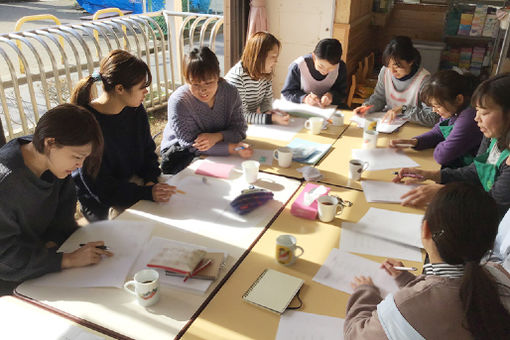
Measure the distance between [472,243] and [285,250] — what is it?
1.95ft

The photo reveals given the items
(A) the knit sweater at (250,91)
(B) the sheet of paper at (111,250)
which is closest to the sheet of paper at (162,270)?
(B) the sheet of paper at (111,250)

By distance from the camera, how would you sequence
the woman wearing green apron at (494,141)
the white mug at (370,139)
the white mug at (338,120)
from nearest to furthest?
the woman wearing green apron at (494,141), the white mug at (370,139), the white mug at (338,120)

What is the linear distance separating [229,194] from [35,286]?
85 cm

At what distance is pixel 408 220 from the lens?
69.6 inches

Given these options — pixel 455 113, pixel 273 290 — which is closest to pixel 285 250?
pixel 273 290

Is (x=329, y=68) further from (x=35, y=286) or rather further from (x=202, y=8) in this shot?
(x=202, y=8)

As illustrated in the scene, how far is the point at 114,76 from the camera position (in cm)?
198

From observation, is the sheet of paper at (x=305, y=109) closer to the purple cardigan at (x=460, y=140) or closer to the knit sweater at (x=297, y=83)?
the knit sweater at (x=297, y=83)

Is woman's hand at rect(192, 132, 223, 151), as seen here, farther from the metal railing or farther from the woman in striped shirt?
the metal railing

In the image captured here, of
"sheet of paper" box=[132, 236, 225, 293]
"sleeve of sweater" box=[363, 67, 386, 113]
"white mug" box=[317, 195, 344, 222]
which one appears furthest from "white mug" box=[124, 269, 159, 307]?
"sleeve of sweater" box=[363, 67, 386, 113]

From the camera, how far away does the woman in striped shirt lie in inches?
109

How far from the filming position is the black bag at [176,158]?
8.03 feet

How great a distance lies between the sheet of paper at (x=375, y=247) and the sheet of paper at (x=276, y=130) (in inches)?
39.7

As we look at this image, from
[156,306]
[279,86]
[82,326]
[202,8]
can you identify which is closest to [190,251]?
[156,306]
